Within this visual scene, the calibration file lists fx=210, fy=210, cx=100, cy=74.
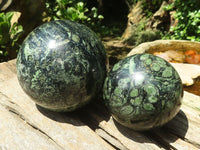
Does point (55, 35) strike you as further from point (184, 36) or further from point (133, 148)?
point (184, 36)

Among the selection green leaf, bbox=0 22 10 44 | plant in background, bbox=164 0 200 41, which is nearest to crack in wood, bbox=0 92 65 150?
green leaf, bbox=0 22 10 44

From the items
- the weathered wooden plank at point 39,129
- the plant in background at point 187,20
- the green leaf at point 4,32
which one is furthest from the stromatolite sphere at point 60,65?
the plant in background at point 187,20

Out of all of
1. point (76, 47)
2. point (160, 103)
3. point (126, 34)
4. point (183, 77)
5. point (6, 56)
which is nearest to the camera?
point (160, 103)

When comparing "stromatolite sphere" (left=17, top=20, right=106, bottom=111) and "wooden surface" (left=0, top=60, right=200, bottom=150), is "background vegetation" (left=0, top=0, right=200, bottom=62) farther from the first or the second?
"stromatolite sphere" (left=17, top=20, right=106, bottom=111)

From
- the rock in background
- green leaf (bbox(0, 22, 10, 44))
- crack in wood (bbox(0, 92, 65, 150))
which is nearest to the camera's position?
crack in wood (bbox(0, 92, 65, 150))

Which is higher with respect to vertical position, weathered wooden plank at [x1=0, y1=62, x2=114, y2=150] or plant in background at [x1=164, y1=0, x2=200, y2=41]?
plant in background at [x1=164, y1=0, x2=200, y2=41]

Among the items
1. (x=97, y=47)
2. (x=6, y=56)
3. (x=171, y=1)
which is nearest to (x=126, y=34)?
(x=171, y=1)
